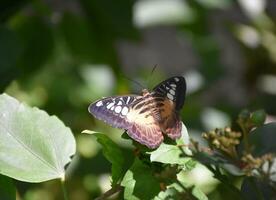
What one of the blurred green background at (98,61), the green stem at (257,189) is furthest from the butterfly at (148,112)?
the blurred green background at (98,61)

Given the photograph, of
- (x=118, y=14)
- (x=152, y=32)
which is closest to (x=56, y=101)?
(x=118, y=14)

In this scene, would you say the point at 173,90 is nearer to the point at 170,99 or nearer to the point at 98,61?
the point at 170,99

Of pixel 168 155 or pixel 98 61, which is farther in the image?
pixel 98 61

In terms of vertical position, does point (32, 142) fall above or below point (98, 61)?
above

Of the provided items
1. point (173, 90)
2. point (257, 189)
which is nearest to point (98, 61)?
point (173, 90)

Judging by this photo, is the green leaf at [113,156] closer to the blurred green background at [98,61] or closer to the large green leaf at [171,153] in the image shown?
the large green leaf at [171,153]
